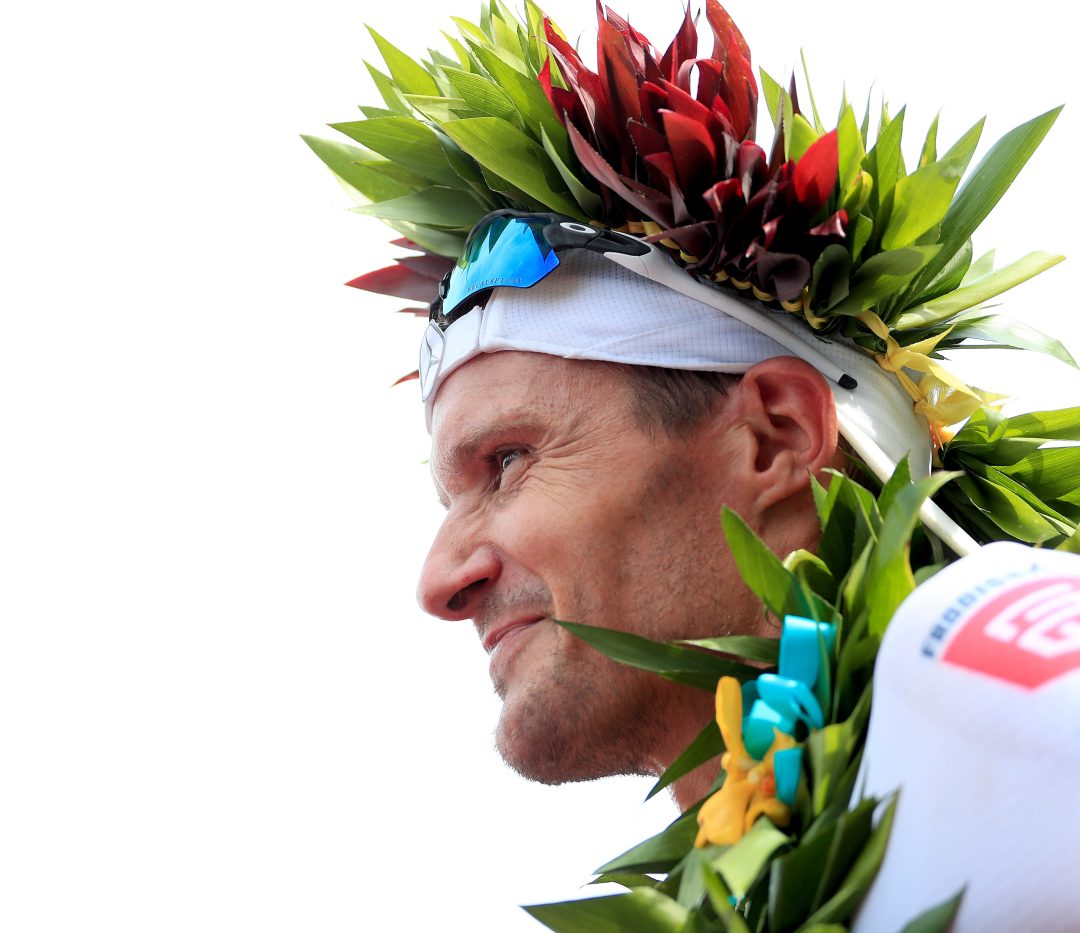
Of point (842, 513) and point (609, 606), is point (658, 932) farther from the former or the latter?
point (609, 606)

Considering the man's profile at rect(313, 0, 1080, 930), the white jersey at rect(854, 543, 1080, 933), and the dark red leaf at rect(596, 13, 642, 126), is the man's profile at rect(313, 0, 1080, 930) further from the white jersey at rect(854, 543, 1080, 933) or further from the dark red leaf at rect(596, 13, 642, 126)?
the white jersey at rect(854, 543, 1080, 933)

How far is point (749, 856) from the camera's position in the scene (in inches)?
49.3

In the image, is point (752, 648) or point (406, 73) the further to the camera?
point (406, 73)

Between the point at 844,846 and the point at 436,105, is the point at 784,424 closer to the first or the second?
the point at 436,105

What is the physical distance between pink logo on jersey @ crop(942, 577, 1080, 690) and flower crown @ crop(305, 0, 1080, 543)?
2.98ft

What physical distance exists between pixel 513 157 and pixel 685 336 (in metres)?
0.41

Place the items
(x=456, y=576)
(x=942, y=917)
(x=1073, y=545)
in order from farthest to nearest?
1. (x=456, y=576)
2. (x=1073, y=545)
3. (x=942, y=917)

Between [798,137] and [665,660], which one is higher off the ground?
[798,137]

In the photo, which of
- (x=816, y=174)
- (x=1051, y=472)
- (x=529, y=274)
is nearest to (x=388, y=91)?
(x=529, y=274)

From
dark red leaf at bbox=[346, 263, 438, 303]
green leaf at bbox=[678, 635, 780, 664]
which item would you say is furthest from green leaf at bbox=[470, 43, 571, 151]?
green leaf at bbox=[678, 635, 780, 664]

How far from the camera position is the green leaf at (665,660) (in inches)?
61.8

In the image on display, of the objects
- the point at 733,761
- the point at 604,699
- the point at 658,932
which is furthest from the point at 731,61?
the point at 658,932

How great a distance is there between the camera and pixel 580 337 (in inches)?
85.5

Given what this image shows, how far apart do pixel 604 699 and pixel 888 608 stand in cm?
71
